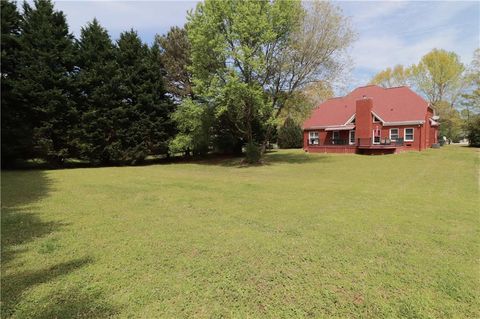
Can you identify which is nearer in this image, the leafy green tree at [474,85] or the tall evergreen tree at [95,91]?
the tall evergreen tree at [95,91]

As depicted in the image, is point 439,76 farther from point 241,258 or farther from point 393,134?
point 241,258

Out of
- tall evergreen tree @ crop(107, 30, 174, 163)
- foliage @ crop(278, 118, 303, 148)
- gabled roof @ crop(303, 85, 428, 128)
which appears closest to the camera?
tall evergreen tree @ crop(107, 30, 174, 163)

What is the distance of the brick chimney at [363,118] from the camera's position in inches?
1063

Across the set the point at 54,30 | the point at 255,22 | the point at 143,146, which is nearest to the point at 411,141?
the point at 255,22

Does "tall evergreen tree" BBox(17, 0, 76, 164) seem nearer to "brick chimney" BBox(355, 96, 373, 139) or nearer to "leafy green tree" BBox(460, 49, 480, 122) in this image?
"brick chimney" BBox(355, 96, 373, 139)

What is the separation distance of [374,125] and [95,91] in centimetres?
2610

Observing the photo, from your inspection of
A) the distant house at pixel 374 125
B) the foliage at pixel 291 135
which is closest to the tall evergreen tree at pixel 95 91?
the distant house at pixel 374 125

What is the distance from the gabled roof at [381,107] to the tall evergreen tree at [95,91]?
21.0 meters

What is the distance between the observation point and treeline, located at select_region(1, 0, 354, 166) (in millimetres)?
17828

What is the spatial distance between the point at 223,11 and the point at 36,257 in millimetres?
18634

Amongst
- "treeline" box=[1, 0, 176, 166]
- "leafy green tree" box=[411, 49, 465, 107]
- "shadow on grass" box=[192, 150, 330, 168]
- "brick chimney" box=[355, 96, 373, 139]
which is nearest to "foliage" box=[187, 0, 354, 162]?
"shadow on grass" box=[192, 150, 330, 168]

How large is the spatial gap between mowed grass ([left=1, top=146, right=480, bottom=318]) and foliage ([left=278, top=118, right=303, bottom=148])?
32.2 m

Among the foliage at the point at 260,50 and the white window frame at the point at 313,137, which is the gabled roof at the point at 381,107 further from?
the foliage at the point at 260,50

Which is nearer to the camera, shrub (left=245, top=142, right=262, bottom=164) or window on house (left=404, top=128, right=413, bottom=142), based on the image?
shrub (left=245, top=142, right=262, bottom=164)
